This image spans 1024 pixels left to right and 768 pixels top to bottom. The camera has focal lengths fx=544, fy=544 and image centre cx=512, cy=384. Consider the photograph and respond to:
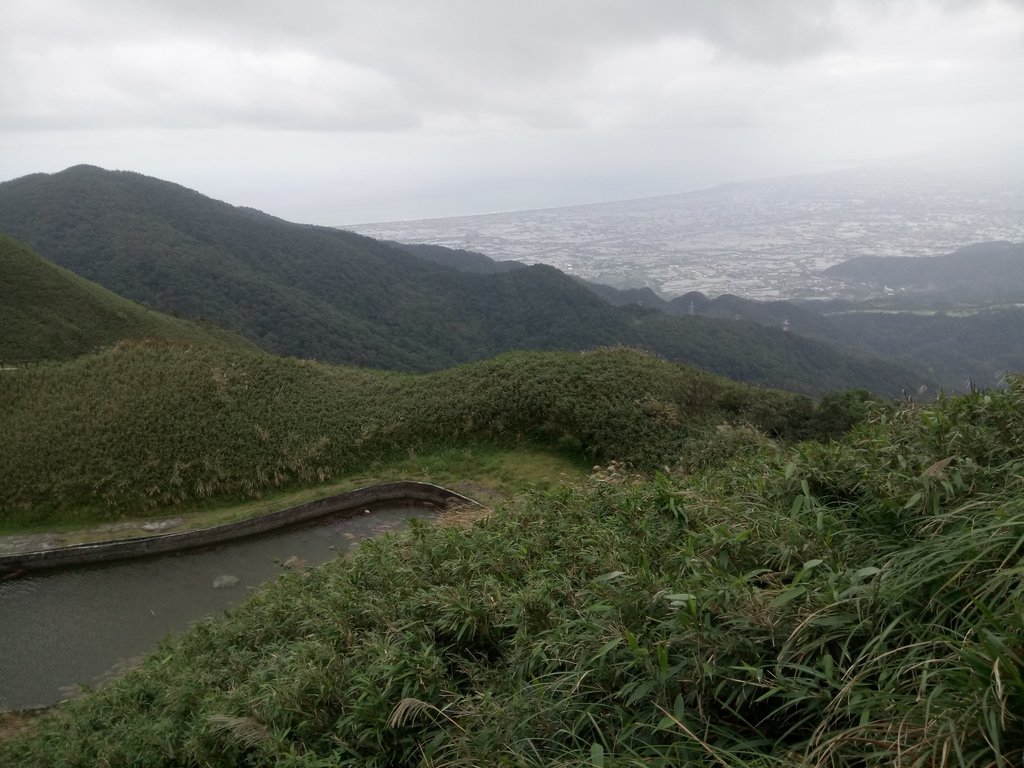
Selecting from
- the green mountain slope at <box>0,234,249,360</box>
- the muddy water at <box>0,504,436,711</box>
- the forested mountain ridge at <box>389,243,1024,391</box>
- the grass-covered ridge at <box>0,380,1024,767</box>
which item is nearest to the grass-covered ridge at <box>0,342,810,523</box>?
the muddy water at <box>0,504,436,711</box>

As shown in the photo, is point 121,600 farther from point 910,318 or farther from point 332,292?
point 910,318

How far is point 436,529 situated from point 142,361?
12.9 m

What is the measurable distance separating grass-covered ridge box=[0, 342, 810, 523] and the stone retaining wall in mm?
1095

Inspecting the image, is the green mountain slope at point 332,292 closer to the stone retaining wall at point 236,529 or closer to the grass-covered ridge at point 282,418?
the grass-covered ridge at point 282,418

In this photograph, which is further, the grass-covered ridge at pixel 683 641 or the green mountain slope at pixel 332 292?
the green mountain slope at pixel 332 292

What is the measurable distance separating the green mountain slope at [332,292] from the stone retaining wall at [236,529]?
1485 inches

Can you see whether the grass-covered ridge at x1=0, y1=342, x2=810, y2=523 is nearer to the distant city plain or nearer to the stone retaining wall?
the stone retaining wall

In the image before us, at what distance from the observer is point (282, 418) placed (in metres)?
13.3

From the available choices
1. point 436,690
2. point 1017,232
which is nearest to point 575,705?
point 436,690

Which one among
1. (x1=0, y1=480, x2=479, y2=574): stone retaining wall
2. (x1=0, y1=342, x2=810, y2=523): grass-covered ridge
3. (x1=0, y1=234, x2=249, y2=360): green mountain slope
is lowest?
(x1=0, y1=480, x2=479, y2=574): stone retaining wall

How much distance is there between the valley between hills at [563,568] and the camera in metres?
2.07

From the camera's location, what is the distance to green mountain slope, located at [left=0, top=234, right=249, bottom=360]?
25188 mm

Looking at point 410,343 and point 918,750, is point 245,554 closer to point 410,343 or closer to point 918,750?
point 918,750

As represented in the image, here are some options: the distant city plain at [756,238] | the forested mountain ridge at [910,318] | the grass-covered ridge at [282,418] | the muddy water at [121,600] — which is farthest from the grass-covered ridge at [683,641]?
the distant city plain at [756,238]
